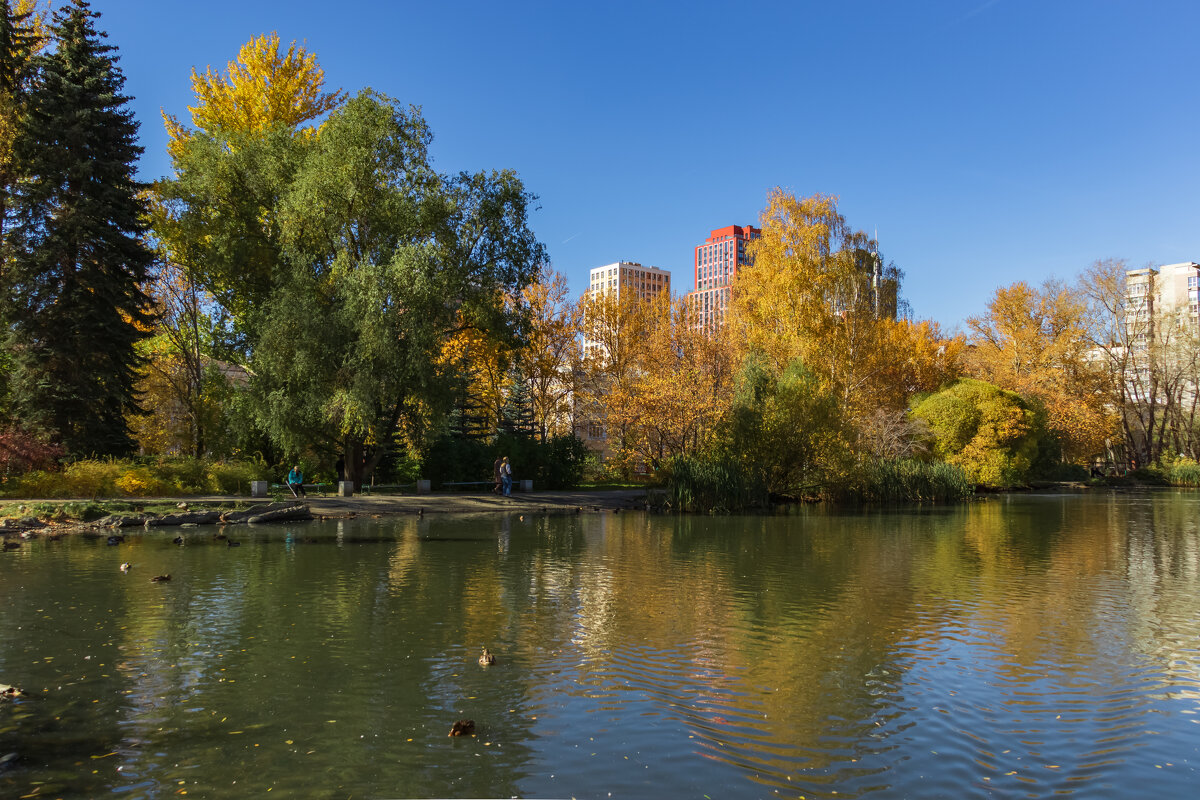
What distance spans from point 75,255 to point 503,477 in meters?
18.7

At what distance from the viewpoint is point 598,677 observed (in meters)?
8.62

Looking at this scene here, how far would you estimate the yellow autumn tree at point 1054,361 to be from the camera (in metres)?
54.1

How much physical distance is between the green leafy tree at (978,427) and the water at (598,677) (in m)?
29.1

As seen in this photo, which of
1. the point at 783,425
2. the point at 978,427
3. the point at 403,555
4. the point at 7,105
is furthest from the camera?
the point at 978,427

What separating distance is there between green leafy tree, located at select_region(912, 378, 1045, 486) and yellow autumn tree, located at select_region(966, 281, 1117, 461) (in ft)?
27.3

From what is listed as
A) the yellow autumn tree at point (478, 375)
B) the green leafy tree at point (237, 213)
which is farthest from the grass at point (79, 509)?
the yellow autumn tree at point (478, 375)

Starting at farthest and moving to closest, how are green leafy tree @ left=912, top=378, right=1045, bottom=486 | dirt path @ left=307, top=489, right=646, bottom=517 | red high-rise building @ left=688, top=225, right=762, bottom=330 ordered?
red high-rise building @ left=688, top=225, right=762, bottom=330, green leafy tree @ left=912, top=378, right=1045, bottom=486, dirt path @ left=307, top=489, right=646, bottom=517

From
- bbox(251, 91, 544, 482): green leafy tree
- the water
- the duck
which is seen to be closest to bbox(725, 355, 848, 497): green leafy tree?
bbox(251, 91, 544, 482): green leafy tree

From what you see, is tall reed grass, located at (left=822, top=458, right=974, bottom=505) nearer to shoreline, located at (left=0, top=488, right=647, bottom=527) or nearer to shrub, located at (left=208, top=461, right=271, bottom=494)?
shoreline, located at (left=0, top=488, right=647, bottom=527)

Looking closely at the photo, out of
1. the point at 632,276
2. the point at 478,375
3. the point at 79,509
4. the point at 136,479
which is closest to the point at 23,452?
the point at 136,479

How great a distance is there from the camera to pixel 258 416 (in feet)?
95.5

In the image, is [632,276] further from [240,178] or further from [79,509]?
[79,509]

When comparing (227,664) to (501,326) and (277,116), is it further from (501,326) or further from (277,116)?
(277,116)

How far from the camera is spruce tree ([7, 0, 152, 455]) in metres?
27.9
